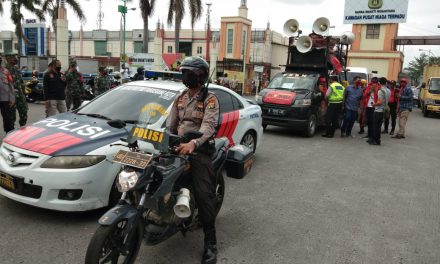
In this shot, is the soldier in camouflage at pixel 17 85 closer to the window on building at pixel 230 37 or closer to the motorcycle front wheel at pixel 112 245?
the motorcycle front wheel at pixel 112 245

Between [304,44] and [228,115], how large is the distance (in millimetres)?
7311

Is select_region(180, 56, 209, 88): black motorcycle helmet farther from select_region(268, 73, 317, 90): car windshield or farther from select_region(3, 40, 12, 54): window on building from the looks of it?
select_region(3, 40, 12, 54): window on building

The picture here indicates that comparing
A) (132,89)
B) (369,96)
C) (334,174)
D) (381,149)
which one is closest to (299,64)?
(369,96)

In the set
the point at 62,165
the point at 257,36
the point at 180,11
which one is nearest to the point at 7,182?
the point at 62,165

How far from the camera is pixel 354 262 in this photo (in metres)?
3.68

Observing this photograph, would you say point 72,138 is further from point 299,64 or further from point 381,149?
point 299,64

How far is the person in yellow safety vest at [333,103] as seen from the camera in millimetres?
10657

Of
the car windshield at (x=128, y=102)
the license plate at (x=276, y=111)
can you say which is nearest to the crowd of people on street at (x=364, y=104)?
the license plate at (x=276, y=111)

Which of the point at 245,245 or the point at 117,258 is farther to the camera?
the point at 245,245

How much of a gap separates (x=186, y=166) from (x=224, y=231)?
4.09ft

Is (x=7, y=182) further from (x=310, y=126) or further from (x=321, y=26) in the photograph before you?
(x=321, y=26)

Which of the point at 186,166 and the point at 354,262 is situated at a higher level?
the point at 186,166

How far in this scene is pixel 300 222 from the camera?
4598 millimetres

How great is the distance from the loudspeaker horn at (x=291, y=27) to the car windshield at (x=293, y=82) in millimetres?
2277
